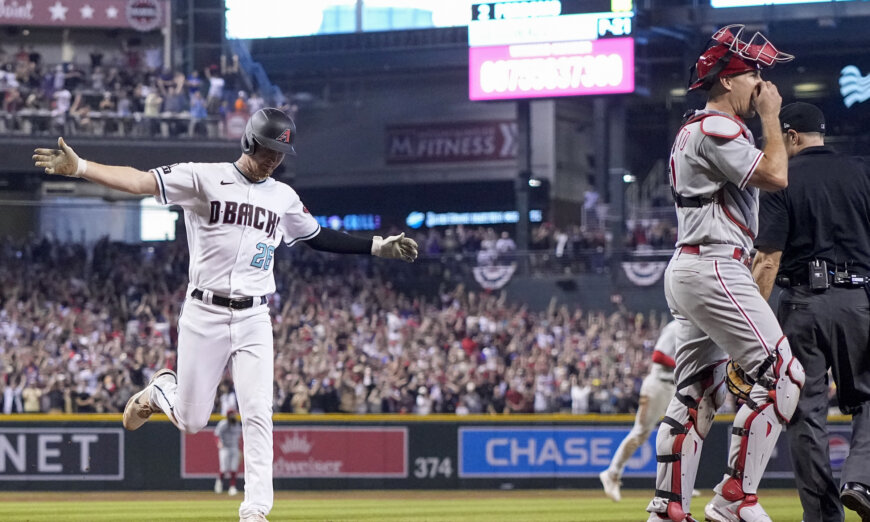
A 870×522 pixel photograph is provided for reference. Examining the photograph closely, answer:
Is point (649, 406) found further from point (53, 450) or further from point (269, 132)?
point (53, 450)

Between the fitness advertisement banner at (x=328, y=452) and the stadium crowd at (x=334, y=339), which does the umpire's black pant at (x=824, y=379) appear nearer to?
the fitness advertisement banner at (x=328, y=452)

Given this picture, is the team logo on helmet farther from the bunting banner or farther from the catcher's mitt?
the bunting banner

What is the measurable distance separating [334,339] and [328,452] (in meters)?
3.89

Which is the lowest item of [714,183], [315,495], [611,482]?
[315,495]

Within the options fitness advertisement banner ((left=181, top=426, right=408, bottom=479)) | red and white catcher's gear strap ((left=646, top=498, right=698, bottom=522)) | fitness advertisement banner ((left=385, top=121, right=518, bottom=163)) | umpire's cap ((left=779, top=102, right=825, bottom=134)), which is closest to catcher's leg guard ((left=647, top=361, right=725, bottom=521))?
red and white catcher's gear strap ((left=646, top=498, right=698, bottom=522))

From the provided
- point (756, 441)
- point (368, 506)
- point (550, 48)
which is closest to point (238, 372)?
point (756, 441)

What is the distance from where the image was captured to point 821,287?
19.8 feet

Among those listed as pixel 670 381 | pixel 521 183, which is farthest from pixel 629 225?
pixel 670 381

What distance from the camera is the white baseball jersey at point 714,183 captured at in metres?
5.43

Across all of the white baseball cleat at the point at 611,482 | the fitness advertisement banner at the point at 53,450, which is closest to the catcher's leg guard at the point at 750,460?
the white baseball cleat at the point at 611,482

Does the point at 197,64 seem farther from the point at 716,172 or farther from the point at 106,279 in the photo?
the point at 716,172

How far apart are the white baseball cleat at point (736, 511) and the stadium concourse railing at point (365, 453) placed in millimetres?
12370

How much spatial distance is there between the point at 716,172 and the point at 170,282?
20454 millimetres

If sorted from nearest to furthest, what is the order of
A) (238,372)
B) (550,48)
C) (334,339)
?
(238,372) < (334,339) < (550,48)
